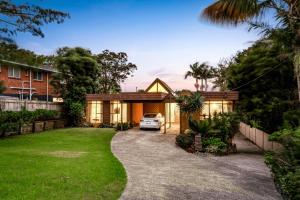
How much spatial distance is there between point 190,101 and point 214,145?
177 inches

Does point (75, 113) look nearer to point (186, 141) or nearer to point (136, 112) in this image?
point (136, 112)

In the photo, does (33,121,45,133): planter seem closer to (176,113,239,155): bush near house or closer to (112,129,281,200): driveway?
(112,129,281,200): driveway

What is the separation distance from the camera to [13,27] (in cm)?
1234

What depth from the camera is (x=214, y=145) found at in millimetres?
13570

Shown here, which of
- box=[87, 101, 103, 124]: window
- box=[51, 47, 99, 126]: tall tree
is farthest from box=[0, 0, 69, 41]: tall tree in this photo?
box=[87, 101, 103, 124]: window

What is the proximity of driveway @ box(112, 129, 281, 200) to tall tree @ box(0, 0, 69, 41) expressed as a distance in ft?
21.2

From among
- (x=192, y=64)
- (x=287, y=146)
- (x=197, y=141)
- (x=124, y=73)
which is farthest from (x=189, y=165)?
(x=192, y=64)

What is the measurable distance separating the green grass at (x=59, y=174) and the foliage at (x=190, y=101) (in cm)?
703

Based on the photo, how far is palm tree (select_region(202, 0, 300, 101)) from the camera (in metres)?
7.31

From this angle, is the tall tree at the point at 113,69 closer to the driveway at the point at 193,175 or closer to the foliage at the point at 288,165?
the driveway at the point at 193,175

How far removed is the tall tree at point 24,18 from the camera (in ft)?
39.4

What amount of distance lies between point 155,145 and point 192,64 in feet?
117

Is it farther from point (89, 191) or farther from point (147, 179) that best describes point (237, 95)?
point (89, 191)

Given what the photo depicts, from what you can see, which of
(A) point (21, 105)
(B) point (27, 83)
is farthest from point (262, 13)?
(B) point (27, 83)
